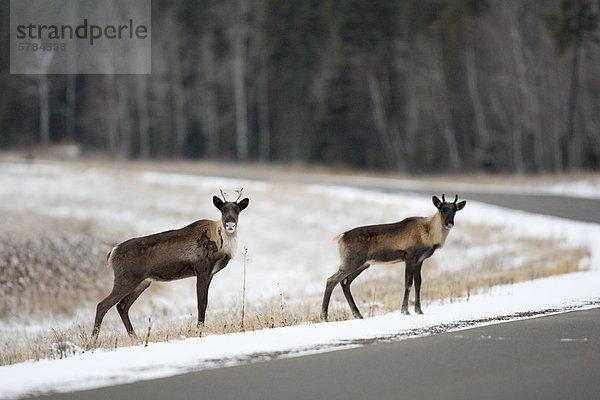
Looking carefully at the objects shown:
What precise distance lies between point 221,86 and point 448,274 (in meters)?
54.5

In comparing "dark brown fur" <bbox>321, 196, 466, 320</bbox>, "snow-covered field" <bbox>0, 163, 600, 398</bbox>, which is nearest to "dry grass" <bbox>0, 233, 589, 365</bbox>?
"snow-covered field" <bbox>0, 163, 600, 398</bbox>

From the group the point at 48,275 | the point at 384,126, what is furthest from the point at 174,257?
the point at 384,126

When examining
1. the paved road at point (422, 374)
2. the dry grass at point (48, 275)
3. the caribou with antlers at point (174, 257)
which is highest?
the caribou with antlers at point (174, 257)

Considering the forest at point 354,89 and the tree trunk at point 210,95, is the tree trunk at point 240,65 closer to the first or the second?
the forest at point 354,89

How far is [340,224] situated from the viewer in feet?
107

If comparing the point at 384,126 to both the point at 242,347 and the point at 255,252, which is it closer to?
the point at 255,252

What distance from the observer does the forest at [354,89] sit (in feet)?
181

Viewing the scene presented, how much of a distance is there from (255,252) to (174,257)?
1694 cm

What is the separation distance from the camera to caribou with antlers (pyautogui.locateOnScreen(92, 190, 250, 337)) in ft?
38.9

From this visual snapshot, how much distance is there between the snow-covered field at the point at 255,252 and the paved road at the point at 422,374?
1.43 feet

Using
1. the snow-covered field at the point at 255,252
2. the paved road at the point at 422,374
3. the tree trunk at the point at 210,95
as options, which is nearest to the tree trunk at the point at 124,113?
the tree trunk at the point at 210,95

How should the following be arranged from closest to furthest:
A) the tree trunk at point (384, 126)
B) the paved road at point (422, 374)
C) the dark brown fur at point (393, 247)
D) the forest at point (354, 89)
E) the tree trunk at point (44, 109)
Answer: the paved road at point (422, 374), the dark brown fur at point (393, 247), the forest at point (354, 89), the tree trunk at point (384, 126), the tree trunk at point (44, 109)

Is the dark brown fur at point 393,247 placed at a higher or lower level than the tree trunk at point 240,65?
lower

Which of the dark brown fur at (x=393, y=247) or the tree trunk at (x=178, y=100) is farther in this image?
the tree trunk at (x=178, y=100)
